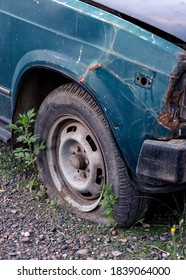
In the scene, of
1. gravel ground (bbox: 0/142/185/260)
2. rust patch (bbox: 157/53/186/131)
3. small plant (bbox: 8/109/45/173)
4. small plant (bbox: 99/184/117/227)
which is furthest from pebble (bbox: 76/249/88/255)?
rust patch (bbox: 157/53/186/131)

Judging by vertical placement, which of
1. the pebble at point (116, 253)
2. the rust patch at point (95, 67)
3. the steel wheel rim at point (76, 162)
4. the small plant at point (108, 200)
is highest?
the rust patch at point (95, 67)

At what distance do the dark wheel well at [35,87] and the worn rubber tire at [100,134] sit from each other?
0.16m

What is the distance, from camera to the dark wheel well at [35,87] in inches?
150

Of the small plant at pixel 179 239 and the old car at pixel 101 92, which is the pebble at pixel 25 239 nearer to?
the old car at pixel 101 92

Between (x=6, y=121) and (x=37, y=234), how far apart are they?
3.04ft

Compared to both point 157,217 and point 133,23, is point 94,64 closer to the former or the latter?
point 133,23

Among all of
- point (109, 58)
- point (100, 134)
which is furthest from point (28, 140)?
point (109, 58)

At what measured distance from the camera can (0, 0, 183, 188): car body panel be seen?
10.1ft

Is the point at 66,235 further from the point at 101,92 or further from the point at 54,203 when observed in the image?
the point at 101,92

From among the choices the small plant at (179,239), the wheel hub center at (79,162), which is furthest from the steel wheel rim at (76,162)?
the small plant at (179,239)

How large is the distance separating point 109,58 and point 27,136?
0.93m

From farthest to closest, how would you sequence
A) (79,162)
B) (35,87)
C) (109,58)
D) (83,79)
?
(35,87) → (79,162) → (83,79) → (109,58)

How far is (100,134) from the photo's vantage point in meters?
3.40

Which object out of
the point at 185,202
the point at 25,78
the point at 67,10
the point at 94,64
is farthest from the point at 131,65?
the point at 185,202
